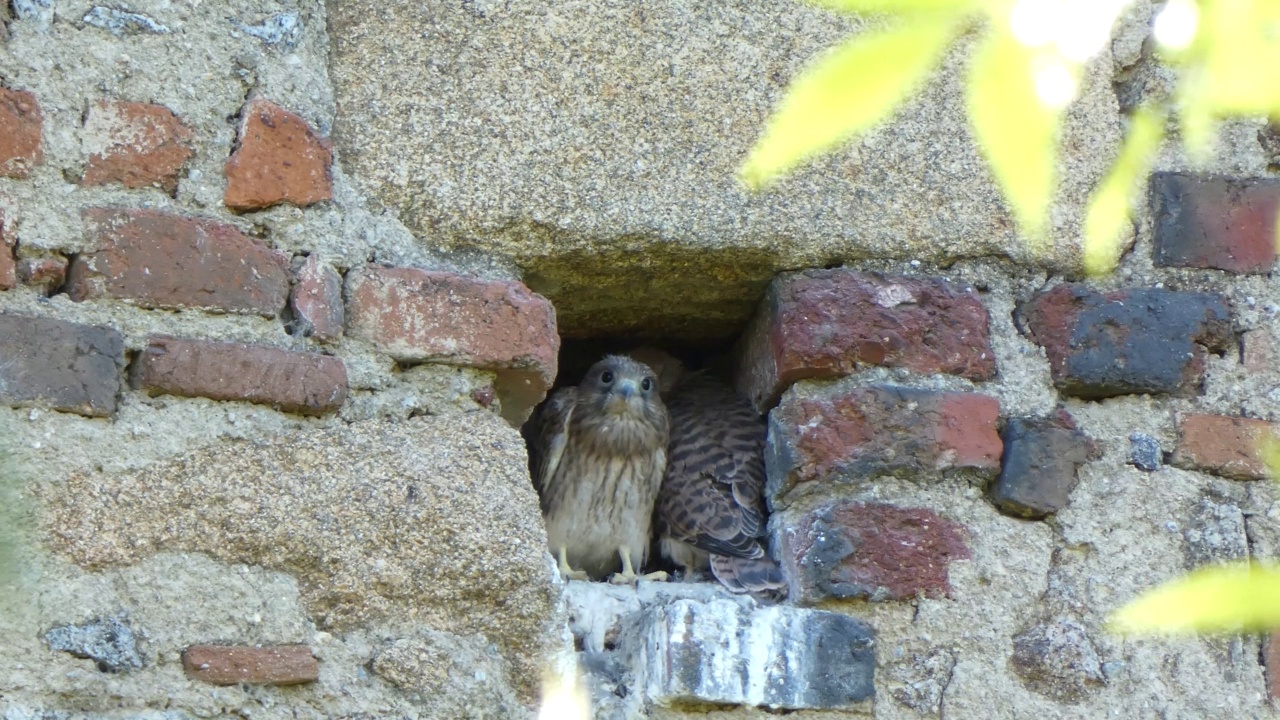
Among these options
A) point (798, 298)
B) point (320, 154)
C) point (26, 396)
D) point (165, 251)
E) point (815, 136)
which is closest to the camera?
point (815, 136)

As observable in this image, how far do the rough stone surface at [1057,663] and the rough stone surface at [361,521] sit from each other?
2.22 ft

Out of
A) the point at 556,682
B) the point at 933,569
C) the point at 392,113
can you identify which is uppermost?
the point at 392,113

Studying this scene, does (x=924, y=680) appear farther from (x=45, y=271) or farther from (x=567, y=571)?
(x=45, y=271)

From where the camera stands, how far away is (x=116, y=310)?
1819mm

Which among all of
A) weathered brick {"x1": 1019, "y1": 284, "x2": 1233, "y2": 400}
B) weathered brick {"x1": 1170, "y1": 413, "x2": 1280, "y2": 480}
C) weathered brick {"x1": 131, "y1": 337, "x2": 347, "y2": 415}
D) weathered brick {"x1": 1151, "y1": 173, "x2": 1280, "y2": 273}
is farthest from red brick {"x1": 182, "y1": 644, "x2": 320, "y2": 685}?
weathered brick {"x1": 1151, "y1": 173, "x2": 1280, "y2": 273}

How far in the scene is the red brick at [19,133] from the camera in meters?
1.82

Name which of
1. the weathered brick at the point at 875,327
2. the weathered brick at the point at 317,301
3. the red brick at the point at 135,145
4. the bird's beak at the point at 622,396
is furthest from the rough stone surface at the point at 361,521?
the bird's beak at the point at 622,396

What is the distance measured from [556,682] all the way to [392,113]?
834 mm

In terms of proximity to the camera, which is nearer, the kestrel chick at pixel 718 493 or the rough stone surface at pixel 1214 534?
the rough stone surface at pixel 1214 534

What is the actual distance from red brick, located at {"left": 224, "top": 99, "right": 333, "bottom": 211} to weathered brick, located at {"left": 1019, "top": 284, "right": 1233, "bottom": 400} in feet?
3.56

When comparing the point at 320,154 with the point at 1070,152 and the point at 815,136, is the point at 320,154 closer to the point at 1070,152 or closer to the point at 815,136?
the point at 815,136

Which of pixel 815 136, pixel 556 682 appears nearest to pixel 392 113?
pixel 556 682

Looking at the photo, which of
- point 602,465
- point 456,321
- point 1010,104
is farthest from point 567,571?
point 1010,104

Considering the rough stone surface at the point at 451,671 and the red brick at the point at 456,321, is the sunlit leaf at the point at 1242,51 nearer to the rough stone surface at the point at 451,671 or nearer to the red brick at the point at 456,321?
the red brick at the point at 456,321
